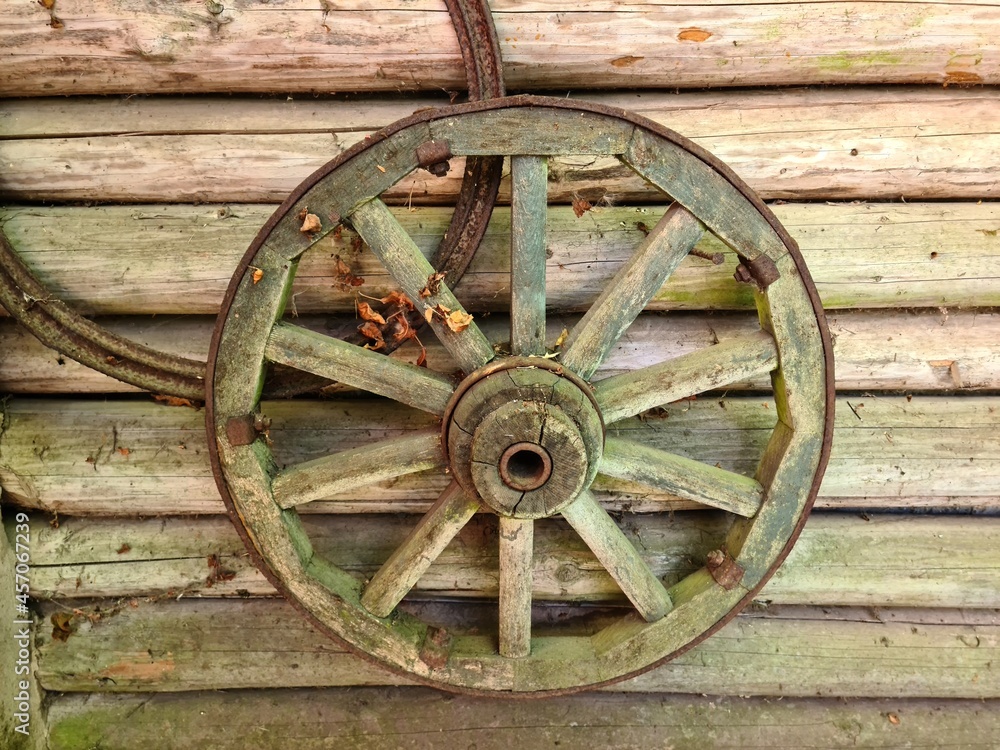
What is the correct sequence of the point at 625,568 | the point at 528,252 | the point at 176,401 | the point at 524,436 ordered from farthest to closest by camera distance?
1. the point at 176,401
2. the point at 625,568
3. the point at 528,252
4. the point at 524,436

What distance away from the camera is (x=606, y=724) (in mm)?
2203

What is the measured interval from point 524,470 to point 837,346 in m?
1.24

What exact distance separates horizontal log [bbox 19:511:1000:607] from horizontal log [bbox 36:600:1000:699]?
117 mm

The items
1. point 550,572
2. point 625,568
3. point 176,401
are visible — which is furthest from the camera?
point 550,572

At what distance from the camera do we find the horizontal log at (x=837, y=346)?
209 centimetres

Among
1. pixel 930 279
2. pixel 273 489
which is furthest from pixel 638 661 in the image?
pixel 930 279

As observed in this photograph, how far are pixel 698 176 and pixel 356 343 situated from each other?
1.10 meters

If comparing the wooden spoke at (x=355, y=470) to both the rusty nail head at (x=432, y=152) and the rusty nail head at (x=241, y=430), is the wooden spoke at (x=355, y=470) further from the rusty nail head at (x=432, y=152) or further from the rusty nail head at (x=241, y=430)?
the rusty nail head at (x=432, y=152)

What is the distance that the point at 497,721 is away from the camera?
2.19 meters

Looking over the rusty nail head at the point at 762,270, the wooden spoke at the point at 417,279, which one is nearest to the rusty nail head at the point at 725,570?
the rusty nail head at the point at 762,270

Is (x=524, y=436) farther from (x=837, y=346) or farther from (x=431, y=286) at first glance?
(x=837, y=346)

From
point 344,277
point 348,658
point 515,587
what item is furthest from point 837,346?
point 348,658

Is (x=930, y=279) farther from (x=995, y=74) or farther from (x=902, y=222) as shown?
(x=995, y=74)

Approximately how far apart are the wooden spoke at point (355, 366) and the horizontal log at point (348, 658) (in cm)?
101
